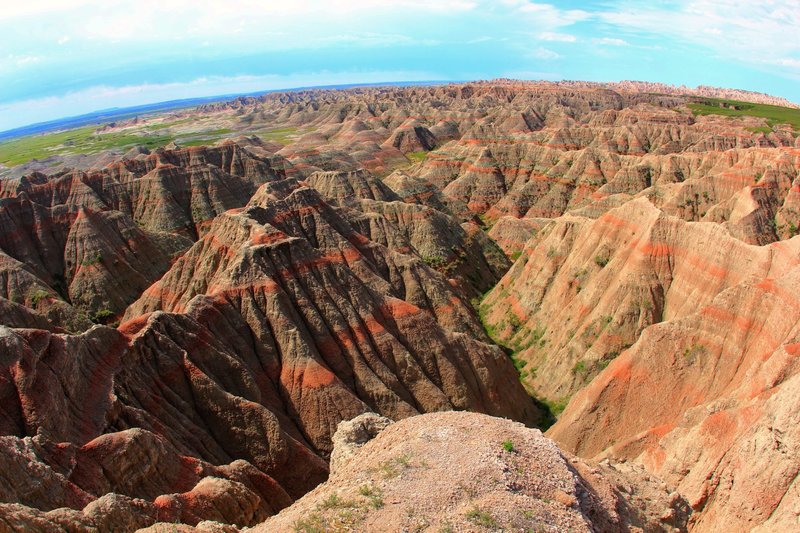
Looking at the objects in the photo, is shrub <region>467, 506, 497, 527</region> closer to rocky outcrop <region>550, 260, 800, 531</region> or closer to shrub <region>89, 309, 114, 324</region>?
→ rocky outcrop <region>550, 260, 800, 531</region>

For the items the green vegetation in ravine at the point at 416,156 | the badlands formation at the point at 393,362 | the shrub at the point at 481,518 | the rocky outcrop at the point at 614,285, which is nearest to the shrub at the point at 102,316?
the badlands formation at the point at 393,362

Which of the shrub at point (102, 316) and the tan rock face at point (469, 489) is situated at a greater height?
the tan rock face at point (469, 489)

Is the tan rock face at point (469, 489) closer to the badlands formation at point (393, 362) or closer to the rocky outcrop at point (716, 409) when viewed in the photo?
the badlands formation at point (393, 362)

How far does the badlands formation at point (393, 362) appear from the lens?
17.7 m

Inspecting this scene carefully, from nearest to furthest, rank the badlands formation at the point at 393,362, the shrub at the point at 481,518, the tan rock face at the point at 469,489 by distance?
1. the shrub at the point at 481,518
2. the tan rock face at the point at 469,489
3. the badlands formation at the point at 393,362

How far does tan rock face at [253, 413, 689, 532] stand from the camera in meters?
14.6

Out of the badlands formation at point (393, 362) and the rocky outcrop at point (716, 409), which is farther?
the rocky outcrop at point (716, 409)

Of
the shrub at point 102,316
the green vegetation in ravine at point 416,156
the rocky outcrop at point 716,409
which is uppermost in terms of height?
the green vegetation in ravine at point 416,156

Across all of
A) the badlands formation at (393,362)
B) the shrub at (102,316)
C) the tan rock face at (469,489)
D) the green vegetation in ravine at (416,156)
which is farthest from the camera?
the green vegetation in ravine at (416,156)

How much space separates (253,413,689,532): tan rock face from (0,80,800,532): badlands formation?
84mm

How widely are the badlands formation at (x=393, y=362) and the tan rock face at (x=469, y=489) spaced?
0.28ft

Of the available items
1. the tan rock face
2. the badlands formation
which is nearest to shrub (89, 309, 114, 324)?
the badlands formation

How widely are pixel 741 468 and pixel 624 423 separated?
13627 mm

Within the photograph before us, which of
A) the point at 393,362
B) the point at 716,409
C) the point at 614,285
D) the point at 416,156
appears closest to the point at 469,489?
the point at 716,409
